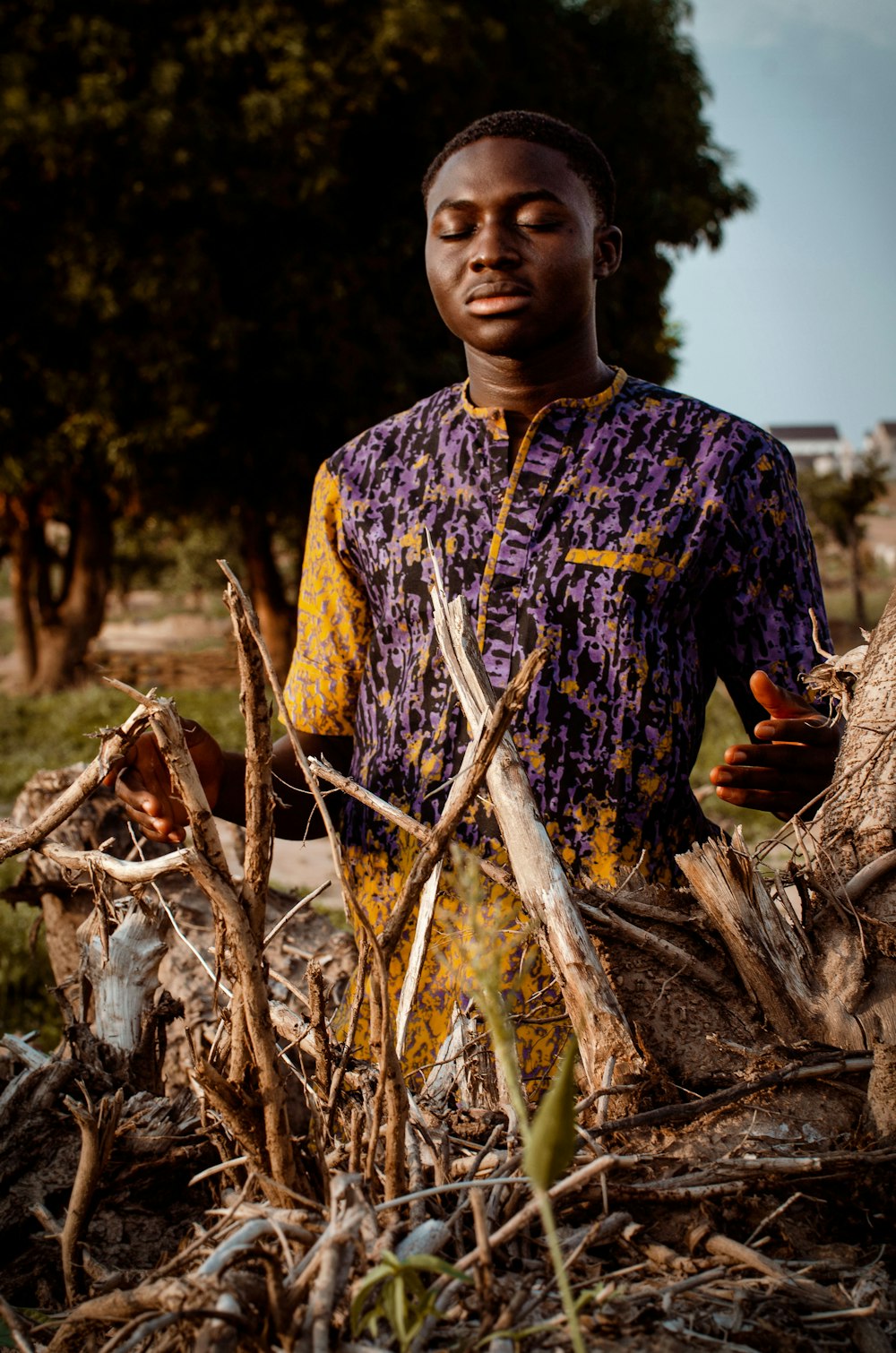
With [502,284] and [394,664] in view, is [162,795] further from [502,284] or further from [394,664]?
[502,284]

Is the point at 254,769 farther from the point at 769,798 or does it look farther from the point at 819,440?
the point at 819,440

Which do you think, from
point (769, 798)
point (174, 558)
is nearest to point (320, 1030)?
point (769, 798)

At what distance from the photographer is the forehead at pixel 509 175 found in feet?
6.07

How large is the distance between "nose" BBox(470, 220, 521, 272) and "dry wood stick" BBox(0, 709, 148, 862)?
40.7 inches

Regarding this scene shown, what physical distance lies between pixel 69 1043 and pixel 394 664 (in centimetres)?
82

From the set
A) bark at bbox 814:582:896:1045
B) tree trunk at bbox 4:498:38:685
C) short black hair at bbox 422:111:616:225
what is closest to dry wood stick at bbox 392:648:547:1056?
bark at bbox 814:582:896:1045

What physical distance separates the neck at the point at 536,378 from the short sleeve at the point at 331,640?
0.36m

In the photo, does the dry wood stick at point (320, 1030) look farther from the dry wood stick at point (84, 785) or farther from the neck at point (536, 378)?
the neck at point (536, 378)

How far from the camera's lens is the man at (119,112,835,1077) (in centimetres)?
182

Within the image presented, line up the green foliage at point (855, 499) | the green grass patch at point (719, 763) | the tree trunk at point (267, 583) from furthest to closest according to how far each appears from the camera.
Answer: the green foliage at point (855, 499), the tree trunk at point (267, 583), the green grass patch at point (719, 763)

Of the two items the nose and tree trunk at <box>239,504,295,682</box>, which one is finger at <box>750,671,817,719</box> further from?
tree trunk at <box>239,504,295,682</box>

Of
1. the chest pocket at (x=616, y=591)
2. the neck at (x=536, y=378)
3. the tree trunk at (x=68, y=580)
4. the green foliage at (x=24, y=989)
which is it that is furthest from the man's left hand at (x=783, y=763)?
the tree trunk at (x=68, y=580)

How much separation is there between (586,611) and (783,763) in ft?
1.33

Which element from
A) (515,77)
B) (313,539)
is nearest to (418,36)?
(515,77)
